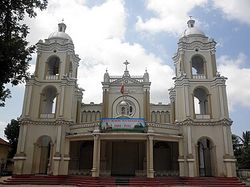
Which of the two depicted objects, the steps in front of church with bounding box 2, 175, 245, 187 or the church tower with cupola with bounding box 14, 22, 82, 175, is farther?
the church tower with cupola with bounding box 14, 22, 82, 175

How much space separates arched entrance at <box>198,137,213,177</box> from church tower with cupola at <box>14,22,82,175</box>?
516 inches

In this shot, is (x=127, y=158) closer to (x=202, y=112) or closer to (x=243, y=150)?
(x=202, y=112)

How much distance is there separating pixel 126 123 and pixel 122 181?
4.75 m

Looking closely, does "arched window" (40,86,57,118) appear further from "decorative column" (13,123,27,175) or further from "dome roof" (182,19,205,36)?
"dome roof" (182,19,205,36)

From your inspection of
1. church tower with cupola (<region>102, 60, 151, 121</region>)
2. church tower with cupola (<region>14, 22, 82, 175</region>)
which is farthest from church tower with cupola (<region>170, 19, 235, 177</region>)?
church tower with cupola (<region>14, 22, 82, 175</region>)

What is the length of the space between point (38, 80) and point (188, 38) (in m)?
16.2

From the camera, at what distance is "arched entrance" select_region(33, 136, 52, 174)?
2347cm

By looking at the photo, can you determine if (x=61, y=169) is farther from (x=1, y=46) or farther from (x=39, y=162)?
(x=1, y=46)

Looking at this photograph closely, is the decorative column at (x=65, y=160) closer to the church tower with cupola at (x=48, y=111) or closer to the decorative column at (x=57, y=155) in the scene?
the church tower with cupola at (x=48, y=111)

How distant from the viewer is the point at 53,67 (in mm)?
28391

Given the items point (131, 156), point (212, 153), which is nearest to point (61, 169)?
point (131, 156)

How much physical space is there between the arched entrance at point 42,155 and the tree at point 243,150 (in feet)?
84.1

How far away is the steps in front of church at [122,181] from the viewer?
19797 mm

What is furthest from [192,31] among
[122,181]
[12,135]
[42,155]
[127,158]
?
[12,135]
